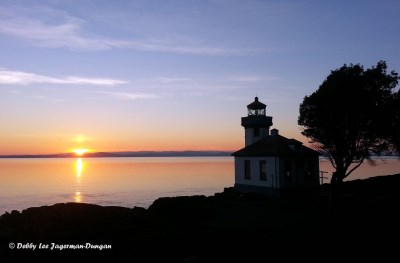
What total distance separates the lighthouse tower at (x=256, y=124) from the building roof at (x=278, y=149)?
6590 millimetres

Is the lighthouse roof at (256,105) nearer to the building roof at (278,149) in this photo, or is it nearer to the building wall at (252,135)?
the building wall at (252,135)

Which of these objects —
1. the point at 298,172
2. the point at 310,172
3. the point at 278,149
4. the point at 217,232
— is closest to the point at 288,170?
the point at 298,172

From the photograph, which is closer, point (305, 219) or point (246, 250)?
point (246, 250)

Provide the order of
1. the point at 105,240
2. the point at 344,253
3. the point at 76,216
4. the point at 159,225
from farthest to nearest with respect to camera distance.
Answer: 1. the point at 76,216
2. the point at 159,225
3. the point at 105,240
4. the point at 344,253

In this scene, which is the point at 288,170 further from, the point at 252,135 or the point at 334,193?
the point at 252,135

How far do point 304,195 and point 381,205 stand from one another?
10.5m

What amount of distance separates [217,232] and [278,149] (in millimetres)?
17305

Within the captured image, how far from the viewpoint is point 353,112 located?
28.5 m

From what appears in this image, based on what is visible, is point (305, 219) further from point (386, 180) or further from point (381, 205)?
point (386, 180)

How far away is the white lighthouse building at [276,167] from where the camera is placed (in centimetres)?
3694

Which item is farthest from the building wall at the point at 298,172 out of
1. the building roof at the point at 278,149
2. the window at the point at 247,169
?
the window at the point at 247,169

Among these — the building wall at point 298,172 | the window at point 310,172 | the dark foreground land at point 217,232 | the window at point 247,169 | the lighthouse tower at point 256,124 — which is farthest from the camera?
the lighthouse tower at point 256,124

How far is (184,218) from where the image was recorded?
93.7 ft

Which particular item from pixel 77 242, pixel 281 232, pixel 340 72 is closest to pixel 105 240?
pixel 77 242
